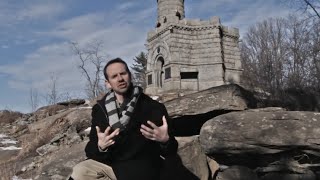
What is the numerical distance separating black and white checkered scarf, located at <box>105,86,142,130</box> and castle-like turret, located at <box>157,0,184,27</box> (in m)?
24.7

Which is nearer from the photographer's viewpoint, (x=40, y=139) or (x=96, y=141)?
(x=96, y=141)

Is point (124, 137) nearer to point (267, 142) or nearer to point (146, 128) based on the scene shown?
point (146, 128)

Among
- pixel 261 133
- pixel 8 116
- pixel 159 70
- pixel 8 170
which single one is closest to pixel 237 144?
pixel 261 133

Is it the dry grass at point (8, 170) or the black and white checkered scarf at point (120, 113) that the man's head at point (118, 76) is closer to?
the black and white checkered scarf at point (120, 113)

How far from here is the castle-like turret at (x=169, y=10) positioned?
93.6 feet

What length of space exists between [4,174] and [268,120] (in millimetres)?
5550

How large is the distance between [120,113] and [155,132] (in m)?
0.51

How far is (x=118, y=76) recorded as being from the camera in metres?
3.80

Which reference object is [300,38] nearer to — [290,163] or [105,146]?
[290,163]

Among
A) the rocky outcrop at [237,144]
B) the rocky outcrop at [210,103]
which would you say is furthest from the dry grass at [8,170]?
the rocky outcrop at [210,103]

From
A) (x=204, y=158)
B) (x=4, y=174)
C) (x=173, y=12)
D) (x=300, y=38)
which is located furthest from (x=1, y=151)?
(x=300, y=38)

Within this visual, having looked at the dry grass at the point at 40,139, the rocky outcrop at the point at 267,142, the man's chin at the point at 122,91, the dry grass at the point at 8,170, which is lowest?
the dry grass at the point at 8,170

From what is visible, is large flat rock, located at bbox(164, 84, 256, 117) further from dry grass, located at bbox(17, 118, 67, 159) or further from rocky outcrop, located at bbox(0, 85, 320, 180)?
dry grass, located at bbox(17, 118, 67, 159)

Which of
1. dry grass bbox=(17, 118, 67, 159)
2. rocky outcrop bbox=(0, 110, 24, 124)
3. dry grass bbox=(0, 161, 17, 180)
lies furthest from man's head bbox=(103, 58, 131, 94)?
rocky outcrop bbox=(0, 110, 24, 124)
